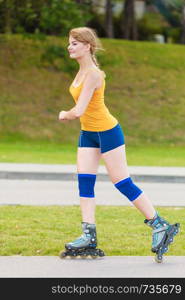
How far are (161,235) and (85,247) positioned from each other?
2.07ft

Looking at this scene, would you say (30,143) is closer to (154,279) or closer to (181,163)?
(181,163)

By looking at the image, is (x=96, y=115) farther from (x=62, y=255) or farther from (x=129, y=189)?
(x=62, y=255)

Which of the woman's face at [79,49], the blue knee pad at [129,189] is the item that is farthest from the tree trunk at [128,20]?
the blue knee pad at [129,189]

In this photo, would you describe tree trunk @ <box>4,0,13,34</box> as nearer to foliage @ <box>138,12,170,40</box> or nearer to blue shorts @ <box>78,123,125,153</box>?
foliage @ <box>138,12,170,40</box>

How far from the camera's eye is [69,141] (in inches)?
1081

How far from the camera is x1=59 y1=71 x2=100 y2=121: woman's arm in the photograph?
7277mm

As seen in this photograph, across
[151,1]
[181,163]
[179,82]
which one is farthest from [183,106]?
[151,1]

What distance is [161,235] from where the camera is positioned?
7383 millimetres

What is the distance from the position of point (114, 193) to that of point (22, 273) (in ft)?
22.4

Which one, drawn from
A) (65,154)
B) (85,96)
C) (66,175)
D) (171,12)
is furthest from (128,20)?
(85,96)

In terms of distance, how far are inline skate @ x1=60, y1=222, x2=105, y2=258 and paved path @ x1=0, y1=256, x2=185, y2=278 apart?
0.07 m

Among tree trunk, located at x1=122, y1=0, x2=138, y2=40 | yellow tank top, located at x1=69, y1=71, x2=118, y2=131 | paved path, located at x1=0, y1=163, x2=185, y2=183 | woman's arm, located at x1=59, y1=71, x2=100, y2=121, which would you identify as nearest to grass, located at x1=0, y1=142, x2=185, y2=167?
paved path, located at x1=0, y1=163, x2=185, y2=183

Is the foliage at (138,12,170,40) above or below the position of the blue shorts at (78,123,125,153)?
below

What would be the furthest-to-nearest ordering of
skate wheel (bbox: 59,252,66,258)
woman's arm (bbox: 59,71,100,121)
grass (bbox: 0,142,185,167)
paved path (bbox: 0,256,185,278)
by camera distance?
grass (bbox: 0,142,185,167), skate wheel (bbox: 59,252,66,258), woman's arm (bbox: 59,71,100,121), paved path (bbox: 0,256,185,278)
